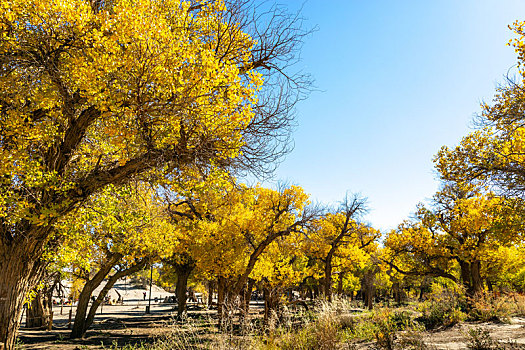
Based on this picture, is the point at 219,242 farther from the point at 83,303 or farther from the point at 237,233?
the point at 83,303

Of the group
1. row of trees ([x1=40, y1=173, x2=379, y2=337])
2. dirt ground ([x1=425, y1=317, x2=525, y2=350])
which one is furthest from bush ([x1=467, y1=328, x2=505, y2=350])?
row of trees ([x1=40, y1=173, x2=379, y2=337])

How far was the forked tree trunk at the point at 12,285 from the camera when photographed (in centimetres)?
644

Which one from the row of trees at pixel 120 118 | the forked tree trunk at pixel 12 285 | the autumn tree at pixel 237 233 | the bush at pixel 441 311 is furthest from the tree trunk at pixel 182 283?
the forked tree trunk at pixel 12 285

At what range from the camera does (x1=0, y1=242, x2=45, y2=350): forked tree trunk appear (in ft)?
21.1

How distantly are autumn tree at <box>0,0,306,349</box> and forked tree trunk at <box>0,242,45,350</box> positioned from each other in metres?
0.02

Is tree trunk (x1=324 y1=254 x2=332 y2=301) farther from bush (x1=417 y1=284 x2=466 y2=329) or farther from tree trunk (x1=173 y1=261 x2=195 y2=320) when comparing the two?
tree trunk (x1=173 y1=261 x2=195 y2=320)

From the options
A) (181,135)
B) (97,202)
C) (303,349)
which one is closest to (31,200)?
(97,202)

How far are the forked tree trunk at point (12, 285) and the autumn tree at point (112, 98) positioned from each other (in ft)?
0.07

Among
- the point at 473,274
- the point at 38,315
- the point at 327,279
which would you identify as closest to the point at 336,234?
the point at 327,279

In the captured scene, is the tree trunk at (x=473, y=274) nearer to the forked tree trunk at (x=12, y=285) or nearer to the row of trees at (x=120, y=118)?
the row of trees at (x=120, y=118)

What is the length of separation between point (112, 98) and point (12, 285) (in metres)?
4.95

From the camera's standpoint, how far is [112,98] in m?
4.90

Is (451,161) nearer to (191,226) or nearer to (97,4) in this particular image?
(97,4)

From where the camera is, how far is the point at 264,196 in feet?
59.4
